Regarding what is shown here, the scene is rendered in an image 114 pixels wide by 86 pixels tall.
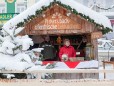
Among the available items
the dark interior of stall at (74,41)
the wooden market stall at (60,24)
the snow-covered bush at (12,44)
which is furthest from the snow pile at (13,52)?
the dark interior of stall at (74,41)

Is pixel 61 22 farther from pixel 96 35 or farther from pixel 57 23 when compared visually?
pixel 96 35

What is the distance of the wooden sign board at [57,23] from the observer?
33.8 feet

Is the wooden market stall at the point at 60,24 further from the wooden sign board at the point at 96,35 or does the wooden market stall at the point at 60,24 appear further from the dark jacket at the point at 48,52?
the dark jacket at the point at 48,52

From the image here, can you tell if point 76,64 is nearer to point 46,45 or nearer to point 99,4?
point 46,45

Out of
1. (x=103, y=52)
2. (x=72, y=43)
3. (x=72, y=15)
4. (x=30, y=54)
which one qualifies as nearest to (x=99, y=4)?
(x=103, y=52)

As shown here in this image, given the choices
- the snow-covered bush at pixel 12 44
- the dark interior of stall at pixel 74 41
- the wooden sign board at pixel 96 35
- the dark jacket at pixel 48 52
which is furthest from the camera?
the dark interior of stall at pixel 74 41

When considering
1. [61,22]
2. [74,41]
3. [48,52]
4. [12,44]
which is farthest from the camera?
[74,41]

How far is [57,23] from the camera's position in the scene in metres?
10.4

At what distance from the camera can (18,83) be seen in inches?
247

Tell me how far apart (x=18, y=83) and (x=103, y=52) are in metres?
16.7

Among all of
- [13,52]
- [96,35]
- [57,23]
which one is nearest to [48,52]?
[57,23]

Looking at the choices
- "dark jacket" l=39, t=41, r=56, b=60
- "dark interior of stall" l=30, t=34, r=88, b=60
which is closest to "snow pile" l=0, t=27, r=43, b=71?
"dark jacket" l=39, t=41, r=56, b=60

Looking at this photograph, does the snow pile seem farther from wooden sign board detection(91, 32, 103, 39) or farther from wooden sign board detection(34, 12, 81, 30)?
wooden sign board detection(91, 32, 103, 39)

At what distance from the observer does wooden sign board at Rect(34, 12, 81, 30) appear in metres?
10.3
